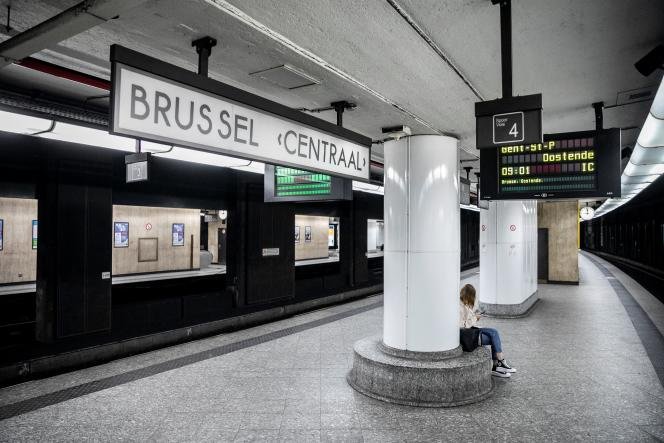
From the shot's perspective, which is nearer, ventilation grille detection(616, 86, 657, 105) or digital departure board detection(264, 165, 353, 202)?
ventilation grille detection(616, 86, 657, 105)

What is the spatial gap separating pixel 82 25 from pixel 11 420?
361 centimetres

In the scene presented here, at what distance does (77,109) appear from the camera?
450cm

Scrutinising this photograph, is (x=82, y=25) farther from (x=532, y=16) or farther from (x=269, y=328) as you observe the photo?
(x=269, y=328)

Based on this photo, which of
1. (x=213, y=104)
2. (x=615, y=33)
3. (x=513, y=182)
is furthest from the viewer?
(x=513, y=182)

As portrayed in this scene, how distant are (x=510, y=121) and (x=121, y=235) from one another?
37.9 feet

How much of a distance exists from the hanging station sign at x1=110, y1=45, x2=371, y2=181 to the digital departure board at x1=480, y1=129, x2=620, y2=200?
2.46 meters

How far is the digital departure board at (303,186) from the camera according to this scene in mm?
5094

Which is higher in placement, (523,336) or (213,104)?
(213,104)

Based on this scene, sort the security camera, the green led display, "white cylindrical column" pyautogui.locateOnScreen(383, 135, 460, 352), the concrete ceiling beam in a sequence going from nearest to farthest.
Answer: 1. the concrete ceiling beam
2. the security camera
3. "white cylindrical column" pyautogui.locateOnScreen(383, 135, 460, 352)
4. the green led display

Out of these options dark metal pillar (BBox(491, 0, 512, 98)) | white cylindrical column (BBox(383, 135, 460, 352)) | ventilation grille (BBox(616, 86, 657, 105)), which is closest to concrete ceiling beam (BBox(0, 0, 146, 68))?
dark metal pillar (BBox(491, 0, 512, 98))

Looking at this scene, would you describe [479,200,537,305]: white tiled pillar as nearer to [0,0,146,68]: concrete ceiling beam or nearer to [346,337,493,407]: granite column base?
[346,337,493,407]: granite column base

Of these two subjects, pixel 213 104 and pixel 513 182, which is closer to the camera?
pixel 213 104

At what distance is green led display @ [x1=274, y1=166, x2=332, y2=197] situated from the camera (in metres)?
5.27

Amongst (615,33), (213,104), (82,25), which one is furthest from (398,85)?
(82,25)
